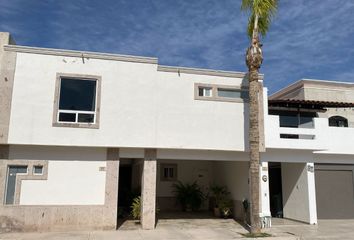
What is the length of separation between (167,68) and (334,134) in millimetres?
9900

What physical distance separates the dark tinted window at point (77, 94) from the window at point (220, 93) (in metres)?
4.72

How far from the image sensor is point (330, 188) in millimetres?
19125

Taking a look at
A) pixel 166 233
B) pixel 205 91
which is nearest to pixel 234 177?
pixel 205 91

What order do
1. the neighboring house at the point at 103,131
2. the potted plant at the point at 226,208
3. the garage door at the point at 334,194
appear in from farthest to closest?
the potted plant at the point at 226,208
the garage door at the point at 334,194
the neighboring house at the point at 103,131

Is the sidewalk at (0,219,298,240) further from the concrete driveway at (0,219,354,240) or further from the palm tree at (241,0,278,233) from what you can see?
the palm tree at (241,0,278,233)

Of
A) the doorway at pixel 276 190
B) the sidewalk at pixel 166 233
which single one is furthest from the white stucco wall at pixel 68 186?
the doorway at pixel 276 190

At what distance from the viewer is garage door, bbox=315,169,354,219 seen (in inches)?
745

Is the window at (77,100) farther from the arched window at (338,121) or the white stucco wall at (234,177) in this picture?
the arched window at (338,121)

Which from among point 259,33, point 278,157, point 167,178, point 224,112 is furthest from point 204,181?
point 259,33

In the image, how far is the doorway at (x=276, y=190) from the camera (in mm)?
20078

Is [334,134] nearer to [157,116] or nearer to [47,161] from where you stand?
[157,116]

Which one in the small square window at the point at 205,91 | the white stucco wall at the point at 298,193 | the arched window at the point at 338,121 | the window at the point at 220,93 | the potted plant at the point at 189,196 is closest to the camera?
the window at the point at 220,93

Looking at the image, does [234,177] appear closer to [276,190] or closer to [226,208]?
[226,208]

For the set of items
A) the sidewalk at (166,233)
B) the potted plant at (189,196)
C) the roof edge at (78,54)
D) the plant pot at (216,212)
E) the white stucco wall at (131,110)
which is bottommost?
the sidewalk at (166,233)
